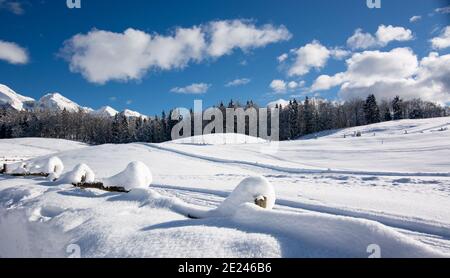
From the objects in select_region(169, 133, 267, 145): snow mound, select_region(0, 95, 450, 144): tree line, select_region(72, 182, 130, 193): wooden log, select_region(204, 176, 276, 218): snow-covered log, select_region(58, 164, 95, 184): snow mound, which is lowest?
select_region(72, 182, 130, 193): wooden log

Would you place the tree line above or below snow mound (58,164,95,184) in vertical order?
above

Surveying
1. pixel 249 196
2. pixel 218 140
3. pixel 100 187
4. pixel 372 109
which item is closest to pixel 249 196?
pixel 249 196

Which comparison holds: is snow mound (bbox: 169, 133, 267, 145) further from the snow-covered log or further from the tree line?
the snow-covered log

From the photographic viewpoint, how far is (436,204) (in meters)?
10.6

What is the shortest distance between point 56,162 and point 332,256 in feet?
61.3

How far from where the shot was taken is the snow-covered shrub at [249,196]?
624cm

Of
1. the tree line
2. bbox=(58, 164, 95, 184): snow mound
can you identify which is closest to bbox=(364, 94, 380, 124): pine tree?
the tree line

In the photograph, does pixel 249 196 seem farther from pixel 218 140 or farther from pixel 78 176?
pixel 218 140

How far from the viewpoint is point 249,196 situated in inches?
249

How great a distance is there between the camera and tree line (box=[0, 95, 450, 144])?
89.7 meters

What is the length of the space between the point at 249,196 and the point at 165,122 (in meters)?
99.0

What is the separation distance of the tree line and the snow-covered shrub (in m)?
83.3

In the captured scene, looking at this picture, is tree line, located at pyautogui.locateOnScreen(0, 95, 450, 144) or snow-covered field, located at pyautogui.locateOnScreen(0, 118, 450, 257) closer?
snow-covered field, located at pyautogui.locateOnScreen(0, 118, 450, 257)
